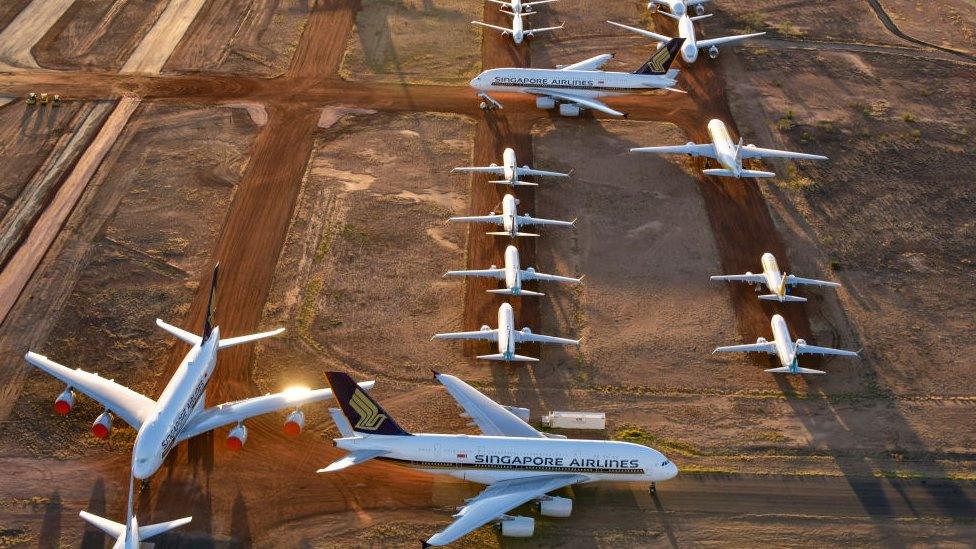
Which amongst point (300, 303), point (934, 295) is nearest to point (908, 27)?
point (934, 295)

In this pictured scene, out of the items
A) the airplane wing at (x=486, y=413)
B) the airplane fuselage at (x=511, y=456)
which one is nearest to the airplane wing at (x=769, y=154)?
the airplane fuselage at (x=511, y=456)

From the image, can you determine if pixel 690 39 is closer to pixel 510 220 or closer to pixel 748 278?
pixel 748 278

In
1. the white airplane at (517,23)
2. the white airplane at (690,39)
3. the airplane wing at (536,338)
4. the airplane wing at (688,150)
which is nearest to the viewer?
the airplane wing at (536,338)

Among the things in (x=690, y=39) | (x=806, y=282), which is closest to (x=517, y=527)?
(x=806, y=282)

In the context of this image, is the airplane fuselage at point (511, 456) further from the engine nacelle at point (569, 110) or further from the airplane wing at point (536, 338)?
the engine nacelle at point (569, 110)

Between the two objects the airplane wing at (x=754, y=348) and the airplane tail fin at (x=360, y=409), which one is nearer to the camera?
the airplane tail fin at (x=360, y=409)

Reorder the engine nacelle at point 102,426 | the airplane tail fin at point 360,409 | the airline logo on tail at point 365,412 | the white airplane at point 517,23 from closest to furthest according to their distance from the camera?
1. the airplane tail fin at point 360,409
2. the airline logo on tail at point 365,412
3. the engine nacelle at point 102,426
4. the white airplane at point 517,23
